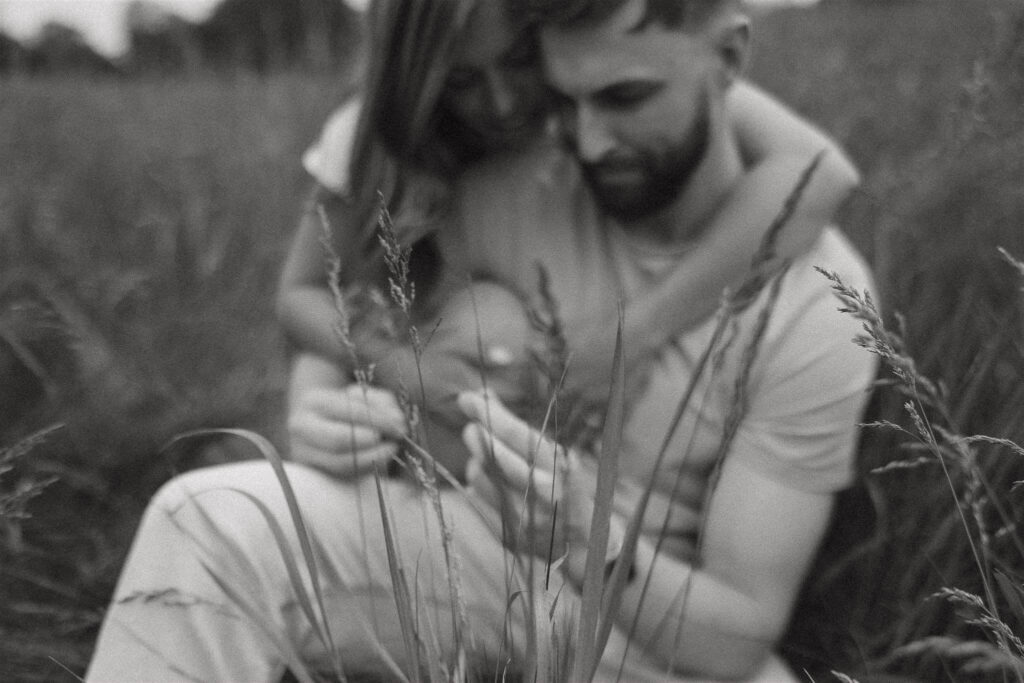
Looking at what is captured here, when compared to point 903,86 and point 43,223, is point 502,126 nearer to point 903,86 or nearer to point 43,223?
point 43,223

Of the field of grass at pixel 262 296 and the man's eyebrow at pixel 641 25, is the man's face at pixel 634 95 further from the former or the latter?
the field of grass at pixel 262 296

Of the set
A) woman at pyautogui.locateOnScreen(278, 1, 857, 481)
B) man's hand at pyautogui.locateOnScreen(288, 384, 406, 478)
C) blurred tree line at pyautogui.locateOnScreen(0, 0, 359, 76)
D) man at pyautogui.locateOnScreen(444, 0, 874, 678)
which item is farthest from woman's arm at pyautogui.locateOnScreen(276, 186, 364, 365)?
blurred tree line at pyautogui.locateOnScreen(0, 0, 359, 76)

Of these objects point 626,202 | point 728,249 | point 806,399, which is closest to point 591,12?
point 626,202

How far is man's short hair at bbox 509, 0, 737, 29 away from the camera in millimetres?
1646

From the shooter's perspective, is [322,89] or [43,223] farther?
[322,89]

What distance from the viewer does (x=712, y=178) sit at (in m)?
1.84

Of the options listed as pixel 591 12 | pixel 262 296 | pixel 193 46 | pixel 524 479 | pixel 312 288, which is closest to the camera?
pixel 524 479

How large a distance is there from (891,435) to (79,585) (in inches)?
67.2

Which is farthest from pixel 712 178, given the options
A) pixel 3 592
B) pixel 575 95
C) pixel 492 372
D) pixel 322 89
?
pixel 322 89

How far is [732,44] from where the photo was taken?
174cm

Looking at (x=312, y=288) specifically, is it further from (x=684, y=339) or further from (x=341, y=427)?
(x=684, y=339)

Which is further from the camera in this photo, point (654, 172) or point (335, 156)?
point (335, 156)

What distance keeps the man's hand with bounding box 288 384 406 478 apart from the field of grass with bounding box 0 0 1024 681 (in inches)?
17.3

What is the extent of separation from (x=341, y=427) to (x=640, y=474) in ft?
1.66
